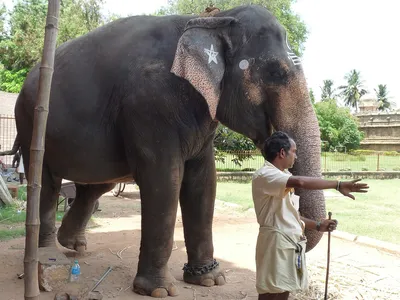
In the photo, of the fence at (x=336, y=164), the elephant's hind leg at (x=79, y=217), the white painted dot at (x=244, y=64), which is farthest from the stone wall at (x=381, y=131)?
the white painted dot at (x=244, y=64)

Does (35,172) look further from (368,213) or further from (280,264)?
(368,213)

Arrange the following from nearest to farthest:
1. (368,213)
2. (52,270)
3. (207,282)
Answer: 1. (52,270)
2. (207,282)
3. (368,213)

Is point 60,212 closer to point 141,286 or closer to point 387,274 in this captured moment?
point 141,286

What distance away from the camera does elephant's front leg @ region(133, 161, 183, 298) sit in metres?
3.72

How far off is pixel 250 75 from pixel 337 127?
35987 mm

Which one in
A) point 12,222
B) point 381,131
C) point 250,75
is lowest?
point 12,222

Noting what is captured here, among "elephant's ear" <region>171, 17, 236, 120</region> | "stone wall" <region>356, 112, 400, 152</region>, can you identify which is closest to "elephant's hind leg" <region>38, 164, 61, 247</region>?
"elephant's ear" <region>171, 17, 236, 120</region>

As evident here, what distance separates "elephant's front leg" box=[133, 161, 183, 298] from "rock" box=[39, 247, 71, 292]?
0.62 meters

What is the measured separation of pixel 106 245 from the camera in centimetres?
585

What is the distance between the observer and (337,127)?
1492 inches

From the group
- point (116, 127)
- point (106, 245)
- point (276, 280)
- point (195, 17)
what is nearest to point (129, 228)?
point (106, 245)

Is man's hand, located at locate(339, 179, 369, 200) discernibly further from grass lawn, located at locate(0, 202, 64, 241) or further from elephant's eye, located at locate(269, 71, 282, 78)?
grass lawn, located at locate(0, 202, 64, 241)

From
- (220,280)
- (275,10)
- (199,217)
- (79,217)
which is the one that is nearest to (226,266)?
(220,280)

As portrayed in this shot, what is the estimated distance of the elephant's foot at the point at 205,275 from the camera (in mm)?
4254
